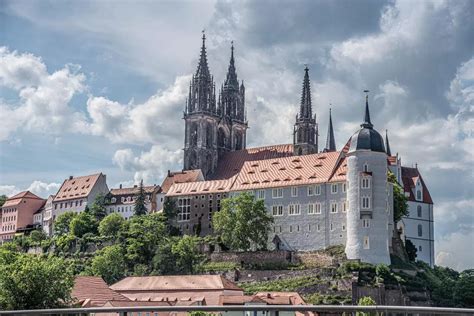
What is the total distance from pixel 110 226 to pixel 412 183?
3052cm

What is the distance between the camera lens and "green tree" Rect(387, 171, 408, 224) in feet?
237

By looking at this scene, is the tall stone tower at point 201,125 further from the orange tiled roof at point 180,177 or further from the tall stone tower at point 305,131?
the tall stone tower at point 305,131

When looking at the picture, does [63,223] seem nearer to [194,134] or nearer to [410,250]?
[194,134]

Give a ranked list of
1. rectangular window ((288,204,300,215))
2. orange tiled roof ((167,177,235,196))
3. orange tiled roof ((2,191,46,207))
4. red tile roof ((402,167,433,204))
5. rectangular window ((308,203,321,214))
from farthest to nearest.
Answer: orange tiled roof ((2,191,46,207)) → orange tiled roof ((167,177,235,196)) → red tile roof ((402,167,433,204)) → rectangular window ((288,204,300,215)) → rectangular window ((308,203,321,214))

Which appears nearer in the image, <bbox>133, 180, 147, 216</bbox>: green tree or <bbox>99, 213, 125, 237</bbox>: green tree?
<bbox>99, 213, 125, 237</bbox>: green tree

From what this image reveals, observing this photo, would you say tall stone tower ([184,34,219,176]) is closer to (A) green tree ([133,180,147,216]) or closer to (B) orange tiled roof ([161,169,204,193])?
(B) orange tiled roof ([161,169,204,193])

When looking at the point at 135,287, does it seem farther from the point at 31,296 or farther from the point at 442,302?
the point at 442,302

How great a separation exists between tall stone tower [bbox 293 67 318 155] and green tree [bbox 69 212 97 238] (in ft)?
78.9

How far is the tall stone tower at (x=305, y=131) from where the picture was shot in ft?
327

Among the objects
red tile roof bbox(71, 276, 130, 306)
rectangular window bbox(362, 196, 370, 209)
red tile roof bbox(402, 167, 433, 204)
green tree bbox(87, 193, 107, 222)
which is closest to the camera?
red tile roof bbox(71, 276, 130, 306)

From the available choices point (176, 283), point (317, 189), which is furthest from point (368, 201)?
point (176, 283)

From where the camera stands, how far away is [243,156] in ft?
323

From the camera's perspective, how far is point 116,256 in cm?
7900

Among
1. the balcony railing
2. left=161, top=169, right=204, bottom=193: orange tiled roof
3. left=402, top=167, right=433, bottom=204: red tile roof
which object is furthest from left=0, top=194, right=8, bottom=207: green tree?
the balcony railing
